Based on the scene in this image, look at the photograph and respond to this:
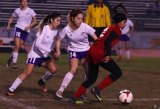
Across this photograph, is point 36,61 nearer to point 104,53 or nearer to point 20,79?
point 20,79

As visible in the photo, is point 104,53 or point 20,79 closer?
point 104,53

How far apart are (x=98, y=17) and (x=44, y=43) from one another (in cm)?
514

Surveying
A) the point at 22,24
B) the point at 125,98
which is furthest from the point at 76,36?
the point at 22,24

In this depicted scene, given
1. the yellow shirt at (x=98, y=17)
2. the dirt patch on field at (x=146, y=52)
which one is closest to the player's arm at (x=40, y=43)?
the yellow shirt at (x=98, y=17)

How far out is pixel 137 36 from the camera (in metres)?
37.0

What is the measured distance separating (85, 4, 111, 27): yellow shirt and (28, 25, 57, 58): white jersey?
492cm

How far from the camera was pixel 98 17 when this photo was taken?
1691cm

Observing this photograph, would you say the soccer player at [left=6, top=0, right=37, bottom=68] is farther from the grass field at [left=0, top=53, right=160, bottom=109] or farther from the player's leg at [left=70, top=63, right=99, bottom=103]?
the player's leg at [left=70, top=63, right=99, bottom=103]

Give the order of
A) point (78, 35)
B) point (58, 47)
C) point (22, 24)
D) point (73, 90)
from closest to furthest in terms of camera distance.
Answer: point (78, 35), point (58, 47), point (73, 90), point (22, 24)

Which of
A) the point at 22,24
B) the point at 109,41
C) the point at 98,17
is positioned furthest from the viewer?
the point at 22,24

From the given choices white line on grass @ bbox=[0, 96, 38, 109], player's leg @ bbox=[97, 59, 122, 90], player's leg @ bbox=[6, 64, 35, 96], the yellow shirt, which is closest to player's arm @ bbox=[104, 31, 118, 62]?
player's leg @ bbox=[97, 59, 122, 90]

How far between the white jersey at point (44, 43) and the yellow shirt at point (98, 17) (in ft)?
16.1

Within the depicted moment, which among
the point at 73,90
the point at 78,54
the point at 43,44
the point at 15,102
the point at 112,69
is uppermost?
the point at 43,44

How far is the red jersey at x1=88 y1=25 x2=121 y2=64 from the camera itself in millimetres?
10875
